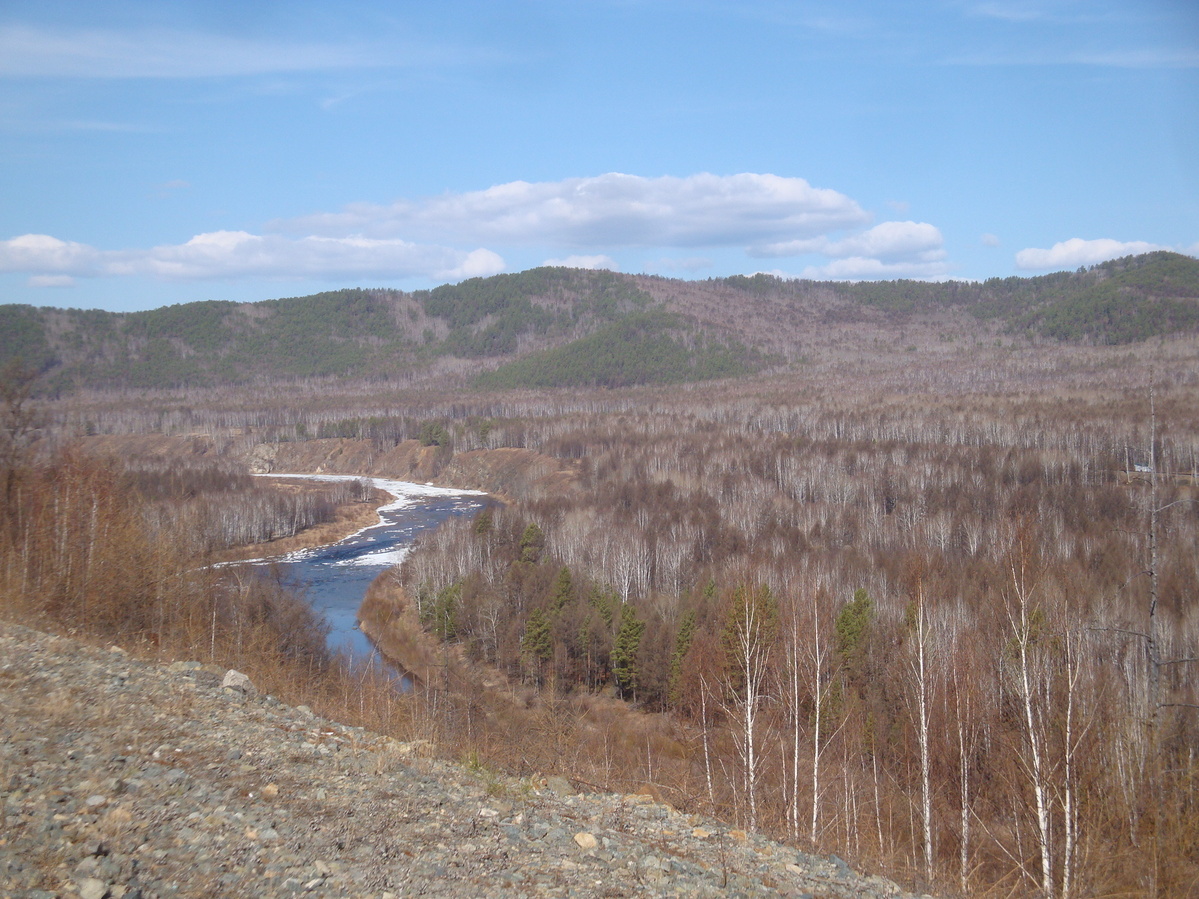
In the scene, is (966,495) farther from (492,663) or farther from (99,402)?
(99,402)

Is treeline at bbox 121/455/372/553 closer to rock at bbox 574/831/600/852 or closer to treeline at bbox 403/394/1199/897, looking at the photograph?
treeline at bbox 403/394/1199/897

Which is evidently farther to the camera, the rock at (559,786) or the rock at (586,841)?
the rock at (559,786)

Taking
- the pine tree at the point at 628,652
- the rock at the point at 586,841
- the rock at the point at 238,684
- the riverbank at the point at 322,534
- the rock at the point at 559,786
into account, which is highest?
the rock at the point at 238,684

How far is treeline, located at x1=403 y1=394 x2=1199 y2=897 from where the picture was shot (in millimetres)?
11984

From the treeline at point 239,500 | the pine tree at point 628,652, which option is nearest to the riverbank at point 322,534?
the treeline at point 239,500

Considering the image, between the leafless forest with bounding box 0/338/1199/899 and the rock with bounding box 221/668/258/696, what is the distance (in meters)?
3.23

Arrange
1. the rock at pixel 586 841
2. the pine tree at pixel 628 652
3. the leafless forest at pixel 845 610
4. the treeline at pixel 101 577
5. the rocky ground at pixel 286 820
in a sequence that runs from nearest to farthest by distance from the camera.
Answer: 1. the rocky ground at pixel 286 820
2. the rock at pixel 586 841
3. the leafless forest at pixel 845 610
4. the treeline at pixel 101 577
5. the pine tree at pixel 628 652

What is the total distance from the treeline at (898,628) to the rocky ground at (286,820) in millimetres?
2414

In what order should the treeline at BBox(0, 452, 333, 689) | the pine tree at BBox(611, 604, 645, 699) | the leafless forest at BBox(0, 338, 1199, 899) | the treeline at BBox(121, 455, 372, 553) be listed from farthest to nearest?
1. the treeline at BBox(121, 455, 372, 553)
2. the pine tree at BBox(611, 604, 645, 699)
3. the treeline at BBox(0, 452, 333, 689)
4. the leafless forest at BBox(0, 338, 1199, 899)

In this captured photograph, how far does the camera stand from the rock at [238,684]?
11555 mm

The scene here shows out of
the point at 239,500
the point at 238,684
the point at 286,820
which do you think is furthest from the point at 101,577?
the point at 239,500

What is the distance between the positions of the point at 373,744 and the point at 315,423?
15839 cm

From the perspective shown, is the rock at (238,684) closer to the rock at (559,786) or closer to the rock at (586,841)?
the rock at (559,786)

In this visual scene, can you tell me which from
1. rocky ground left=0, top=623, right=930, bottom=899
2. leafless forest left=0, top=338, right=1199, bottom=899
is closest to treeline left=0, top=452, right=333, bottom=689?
leafless forest left=0, top=338, right=1199, bottom=899
